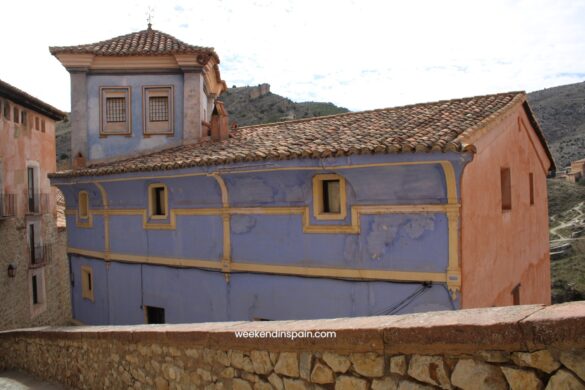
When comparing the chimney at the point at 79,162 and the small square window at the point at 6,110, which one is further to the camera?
the small square window at the point at 6,110

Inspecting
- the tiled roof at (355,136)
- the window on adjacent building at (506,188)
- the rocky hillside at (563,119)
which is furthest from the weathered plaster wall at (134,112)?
the rocky hillside at (563,119)

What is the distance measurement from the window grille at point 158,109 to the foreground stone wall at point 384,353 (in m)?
10.9

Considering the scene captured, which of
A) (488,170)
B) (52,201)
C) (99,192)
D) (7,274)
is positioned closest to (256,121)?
(52,201)

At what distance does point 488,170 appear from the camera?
1005 centimetres

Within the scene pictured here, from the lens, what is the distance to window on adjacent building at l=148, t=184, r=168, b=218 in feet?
41.4

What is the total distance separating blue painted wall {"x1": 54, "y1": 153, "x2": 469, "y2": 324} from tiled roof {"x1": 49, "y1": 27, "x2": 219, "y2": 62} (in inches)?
159

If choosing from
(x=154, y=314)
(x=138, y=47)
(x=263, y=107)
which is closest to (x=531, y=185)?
(x=154, y=314)

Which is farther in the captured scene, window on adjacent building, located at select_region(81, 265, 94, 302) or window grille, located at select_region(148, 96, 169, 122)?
window grille, located at select_region(148, 96, 169, 122)

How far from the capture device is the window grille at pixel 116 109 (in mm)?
15633

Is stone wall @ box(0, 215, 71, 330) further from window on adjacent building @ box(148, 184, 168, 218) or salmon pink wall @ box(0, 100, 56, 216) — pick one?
window on adjacent building @ box(148, 184, 168, 218)

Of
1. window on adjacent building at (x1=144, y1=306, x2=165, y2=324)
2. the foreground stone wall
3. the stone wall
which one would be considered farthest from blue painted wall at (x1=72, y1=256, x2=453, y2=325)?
the stone wall

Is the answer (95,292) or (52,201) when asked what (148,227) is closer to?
(95,292)

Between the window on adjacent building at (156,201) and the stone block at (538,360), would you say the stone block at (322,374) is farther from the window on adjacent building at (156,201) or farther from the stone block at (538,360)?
the window on adjacent building at (156,201)

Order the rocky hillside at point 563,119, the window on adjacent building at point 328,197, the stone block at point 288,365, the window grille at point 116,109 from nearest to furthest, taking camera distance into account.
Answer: the stone block at point 288,365 → the window on adjacent building at point 328,197 → the window grille at point 116,109 → the rocky hillside at point 563,119
